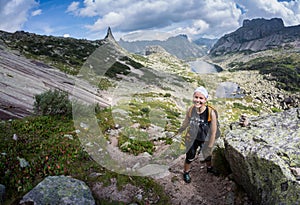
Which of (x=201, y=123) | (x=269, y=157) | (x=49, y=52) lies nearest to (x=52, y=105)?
(x=201, y=123)

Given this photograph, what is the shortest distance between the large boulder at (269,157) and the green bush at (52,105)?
10767 millimetres

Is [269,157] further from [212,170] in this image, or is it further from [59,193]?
[59,193]

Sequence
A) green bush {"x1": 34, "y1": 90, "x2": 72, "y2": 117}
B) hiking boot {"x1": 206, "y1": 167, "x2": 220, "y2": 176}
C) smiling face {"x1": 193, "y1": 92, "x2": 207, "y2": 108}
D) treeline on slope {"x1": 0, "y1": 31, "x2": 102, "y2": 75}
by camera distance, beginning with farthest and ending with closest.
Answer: treeline on slope {"x1": 0, "y1": 31, "x2": 102, "y2": 75}, green bush {"x1": 34, "y1": 90, "x2": 72, "y2": 117}, hiking boot {"x1": 206, "y1": 167, "x2": 220, "y2": 176}, smiling face {"x1": 193, "y1": 92, "x2": 207, "y2": 108}

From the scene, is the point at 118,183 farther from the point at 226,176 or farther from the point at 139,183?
the point at 226,176

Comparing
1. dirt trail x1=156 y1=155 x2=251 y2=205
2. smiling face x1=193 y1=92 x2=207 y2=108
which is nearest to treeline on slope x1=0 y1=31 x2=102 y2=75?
dirt trail x1=156 y1=155 x2=251 y2=205

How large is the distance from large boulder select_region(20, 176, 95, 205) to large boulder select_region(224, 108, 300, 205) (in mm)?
4898

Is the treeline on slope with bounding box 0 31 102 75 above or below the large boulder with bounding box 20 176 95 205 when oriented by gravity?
above

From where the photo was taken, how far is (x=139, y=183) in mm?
8891

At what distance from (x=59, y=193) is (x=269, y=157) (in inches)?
242

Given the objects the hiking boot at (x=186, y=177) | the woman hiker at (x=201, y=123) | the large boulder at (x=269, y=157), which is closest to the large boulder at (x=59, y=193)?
the hiking boot at (x=186, y=177)

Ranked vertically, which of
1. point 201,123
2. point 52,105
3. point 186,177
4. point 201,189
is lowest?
point 201,189

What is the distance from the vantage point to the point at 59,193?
6.85 metres

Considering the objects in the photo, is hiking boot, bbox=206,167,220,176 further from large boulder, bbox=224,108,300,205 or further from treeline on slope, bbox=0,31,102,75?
treeline on slope, bbox=0,31,102,75

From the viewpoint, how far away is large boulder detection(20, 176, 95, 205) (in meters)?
6.55
